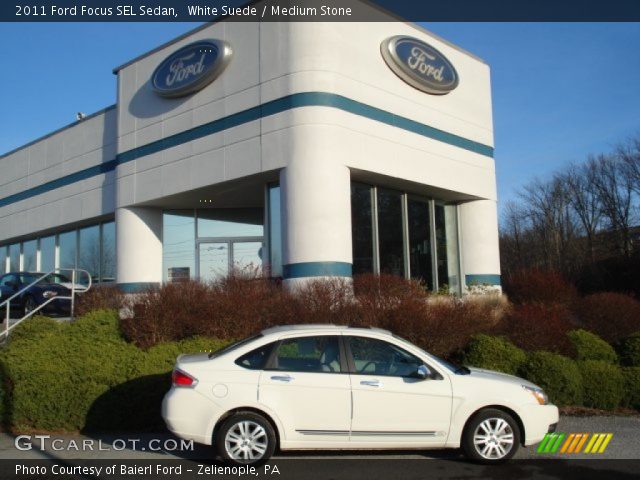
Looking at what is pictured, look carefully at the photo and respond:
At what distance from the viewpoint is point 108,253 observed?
22.1 meters

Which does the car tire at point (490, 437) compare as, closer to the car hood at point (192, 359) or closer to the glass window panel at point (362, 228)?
the car hood at point (192, 359)

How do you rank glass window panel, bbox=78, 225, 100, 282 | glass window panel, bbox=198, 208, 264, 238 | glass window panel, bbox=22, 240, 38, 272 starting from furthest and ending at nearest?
glass window panel, bbox=22, 240, 38, 272 → glass window panel, bbox=78, 225, 100, 282 → glass window panel, bbox=198, 208, 264, 238

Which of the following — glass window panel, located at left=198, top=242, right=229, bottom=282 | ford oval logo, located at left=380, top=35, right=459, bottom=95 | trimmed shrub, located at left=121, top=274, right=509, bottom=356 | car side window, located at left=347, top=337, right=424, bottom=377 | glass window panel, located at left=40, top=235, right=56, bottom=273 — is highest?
ford oval logo, located at left=380, top=35, right=459, bottom=95

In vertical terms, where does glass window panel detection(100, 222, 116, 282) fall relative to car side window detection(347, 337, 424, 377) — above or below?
above

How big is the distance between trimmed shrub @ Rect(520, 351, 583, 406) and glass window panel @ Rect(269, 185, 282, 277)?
8.35 m

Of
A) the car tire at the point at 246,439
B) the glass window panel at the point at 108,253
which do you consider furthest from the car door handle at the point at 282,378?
the glass window panel at the point at 108,253

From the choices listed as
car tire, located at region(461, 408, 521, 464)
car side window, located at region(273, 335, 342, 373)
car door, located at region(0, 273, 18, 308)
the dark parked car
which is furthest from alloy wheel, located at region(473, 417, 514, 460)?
car door, located at region(0, 273, 18, 308)

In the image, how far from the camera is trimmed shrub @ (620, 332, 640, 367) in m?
10.1

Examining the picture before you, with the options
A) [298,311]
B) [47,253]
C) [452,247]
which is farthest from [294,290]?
[47,253]

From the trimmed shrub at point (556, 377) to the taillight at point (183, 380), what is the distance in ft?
16.7

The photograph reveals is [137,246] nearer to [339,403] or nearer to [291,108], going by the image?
[291,108]

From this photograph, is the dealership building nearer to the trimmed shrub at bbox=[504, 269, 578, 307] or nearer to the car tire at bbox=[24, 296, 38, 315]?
the trimmed shrub at bbox=[504, 269, 578, 307]

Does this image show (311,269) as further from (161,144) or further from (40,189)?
(40,189)

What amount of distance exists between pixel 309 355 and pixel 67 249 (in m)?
20.4
